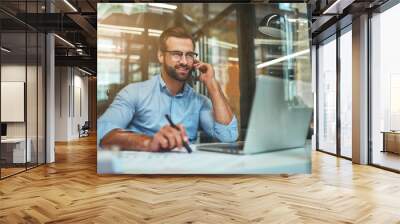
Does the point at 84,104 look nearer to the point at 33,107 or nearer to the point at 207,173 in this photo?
the point at 33,107

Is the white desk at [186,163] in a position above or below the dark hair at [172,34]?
below

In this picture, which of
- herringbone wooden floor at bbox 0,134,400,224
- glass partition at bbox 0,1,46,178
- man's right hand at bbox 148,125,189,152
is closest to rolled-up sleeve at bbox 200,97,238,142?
man's right hand at bbox 148,125,189,152

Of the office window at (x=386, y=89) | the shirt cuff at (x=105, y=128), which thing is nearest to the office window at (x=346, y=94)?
the office window at (x=386, y=89)

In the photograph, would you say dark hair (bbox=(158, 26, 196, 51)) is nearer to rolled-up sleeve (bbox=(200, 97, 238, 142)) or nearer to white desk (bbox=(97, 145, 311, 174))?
→ rolled-up sleeve (bbox=(200, 97, 238, 142))

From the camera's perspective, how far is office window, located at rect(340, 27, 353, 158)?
911 cm

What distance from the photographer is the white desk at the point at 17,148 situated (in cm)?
712

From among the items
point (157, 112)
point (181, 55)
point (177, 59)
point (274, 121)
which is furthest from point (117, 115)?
point (274, 121)

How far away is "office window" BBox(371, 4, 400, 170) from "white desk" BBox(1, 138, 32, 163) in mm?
7441

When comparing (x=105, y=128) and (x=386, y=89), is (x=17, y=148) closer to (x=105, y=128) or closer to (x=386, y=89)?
(x=105, y=128)

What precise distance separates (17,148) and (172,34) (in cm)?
392

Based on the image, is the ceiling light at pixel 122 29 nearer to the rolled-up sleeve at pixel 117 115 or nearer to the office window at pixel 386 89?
the rolled-up sleeve at pixel 117 115

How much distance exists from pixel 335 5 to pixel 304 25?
669mm

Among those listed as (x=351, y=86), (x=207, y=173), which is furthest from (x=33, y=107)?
(x=351, y=86)

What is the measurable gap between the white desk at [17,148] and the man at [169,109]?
2.04 metres
